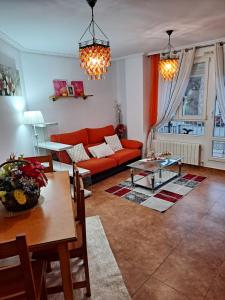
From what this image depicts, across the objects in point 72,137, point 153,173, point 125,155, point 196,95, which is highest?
point 196,95

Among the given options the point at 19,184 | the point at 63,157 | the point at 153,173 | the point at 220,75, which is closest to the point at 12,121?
the point at 63,157

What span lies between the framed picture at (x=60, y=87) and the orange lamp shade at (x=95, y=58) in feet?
8.34

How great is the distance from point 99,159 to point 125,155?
2.03 ft

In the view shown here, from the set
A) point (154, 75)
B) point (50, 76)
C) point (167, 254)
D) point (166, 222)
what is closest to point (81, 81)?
point (50, 76)

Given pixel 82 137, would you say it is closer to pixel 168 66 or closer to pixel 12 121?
pixel 12 121

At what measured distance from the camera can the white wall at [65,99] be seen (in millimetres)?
3988

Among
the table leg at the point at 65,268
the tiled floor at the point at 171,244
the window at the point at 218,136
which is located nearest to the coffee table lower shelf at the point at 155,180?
the tiled floor at the point at 171,244

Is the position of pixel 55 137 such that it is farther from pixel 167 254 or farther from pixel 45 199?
pixel 167 254

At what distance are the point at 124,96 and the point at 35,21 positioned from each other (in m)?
3.24

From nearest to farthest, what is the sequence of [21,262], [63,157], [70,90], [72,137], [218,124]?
[21,262]
[63,157]
[218,124]
[72,137]
[70,90]

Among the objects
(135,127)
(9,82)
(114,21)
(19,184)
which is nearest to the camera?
(19,184)

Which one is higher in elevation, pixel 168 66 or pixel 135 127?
pixel 168 66

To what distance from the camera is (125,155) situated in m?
4.50

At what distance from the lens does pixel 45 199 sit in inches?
68.0
